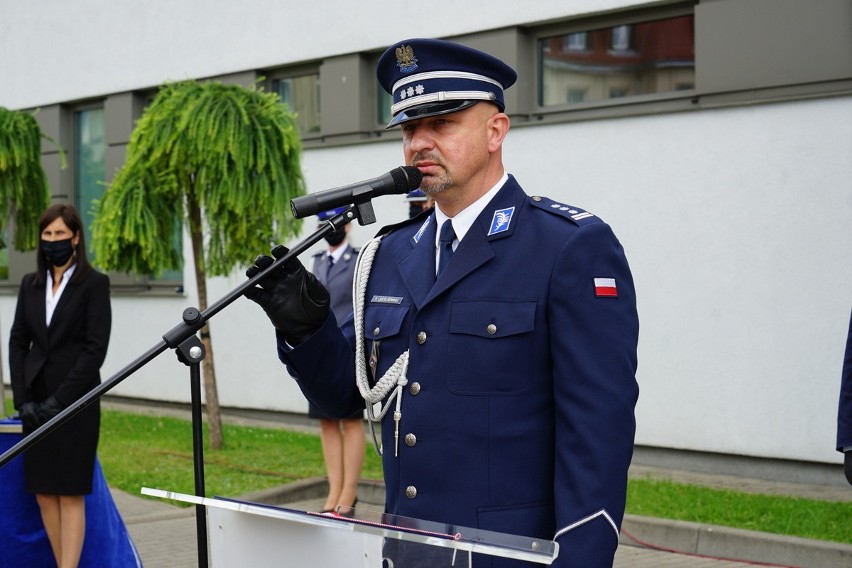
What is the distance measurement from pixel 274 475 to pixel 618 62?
4449 mm

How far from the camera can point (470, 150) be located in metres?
2.80

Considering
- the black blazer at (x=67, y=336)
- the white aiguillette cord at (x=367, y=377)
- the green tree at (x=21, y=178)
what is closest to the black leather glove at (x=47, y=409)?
the black blazer at (x=67, y=336)

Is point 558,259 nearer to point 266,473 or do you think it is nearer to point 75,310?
point 75,310

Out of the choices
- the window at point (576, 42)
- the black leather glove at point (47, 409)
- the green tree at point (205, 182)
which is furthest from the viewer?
the window at point (576, 42)

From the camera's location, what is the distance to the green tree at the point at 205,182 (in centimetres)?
970

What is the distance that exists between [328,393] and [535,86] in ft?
26.3

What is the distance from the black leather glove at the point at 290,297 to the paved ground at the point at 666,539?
3599 millimetres

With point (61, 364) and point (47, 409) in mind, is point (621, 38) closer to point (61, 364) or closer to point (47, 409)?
point (61, 364)

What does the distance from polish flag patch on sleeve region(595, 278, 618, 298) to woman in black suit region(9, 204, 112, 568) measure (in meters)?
3.87

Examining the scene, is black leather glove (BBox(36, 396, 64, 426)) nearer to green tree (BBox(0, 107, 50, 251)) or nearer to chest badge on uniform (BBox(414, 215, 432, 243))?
chest badge on uniform (BBox(414, 215, 432, 243))

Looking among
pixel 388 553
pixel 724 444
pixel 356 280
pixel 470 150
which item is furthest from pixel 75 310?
pixel 724 444

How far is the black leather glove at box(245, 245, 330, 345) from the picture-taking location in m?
2.62

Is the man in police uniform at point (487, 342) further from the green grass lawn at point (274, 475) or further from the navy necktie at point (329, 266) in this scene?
the navy necktie at point (329, 266)

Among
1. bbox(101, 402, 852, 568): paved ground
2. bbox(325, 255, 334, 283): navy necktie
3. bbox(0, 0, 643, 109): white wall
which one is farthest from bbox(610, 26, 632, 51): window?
bbox(101, 402, 852, 568): paved ground
